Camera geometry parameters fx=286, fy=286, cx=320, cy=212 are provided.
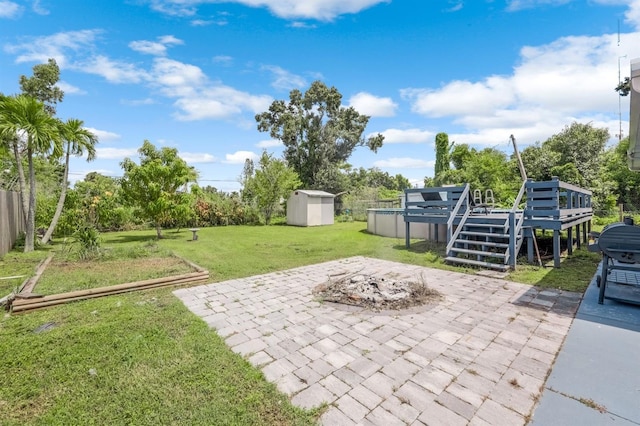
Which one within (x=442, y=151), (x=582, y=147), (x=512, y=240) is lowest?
(x=512, y=240)

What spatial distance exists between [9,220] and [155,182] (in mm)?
4105

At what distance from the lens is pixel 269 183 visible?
18.1 m

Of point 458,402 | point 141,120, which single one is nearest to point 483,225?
point 458,402

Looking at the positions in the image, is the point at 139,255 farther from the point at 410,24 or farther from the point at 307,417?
the point at 410,24

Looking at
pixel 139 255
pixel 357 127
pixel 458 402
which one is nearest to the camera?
pixel 458 402

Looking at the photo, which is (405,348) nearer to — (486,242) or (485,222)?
(486,242)

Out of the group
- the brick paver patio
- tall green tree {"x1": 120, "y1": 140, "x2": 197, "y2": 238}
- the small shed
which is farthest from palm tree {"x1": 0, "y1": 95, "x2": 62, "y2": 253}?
the small shed

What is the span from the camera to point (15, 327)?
3.41 meters

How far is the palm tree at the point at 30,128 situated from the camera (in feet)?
24.6

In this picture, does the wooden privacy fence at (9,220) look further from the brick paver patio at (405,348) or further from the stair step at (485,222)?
the stair step at (485,222)

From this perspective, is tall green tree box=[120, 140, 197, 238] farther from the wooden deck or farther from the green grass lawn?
the wooden deck

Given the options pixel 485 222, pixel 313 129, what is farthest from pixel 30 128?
pixel 313 129

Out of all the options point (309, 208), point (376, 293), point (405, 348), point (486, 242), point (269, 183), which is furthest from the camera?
point (269, 183)

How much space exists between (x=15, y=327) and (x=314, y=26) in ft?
41.3
